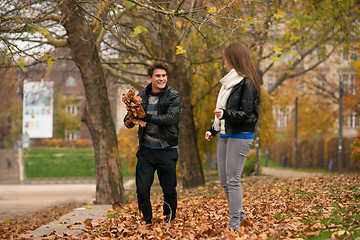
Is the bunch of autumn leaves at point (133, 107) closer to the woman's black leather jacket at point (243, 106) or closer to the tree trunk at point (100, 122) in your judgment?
the woman's black leather jacket at point (243, 106)

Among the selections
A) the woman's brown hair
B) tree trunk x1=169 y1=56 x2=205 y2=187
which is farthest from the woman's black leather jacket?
tree trunk x1=169 y1=56 x2=205 y2=187

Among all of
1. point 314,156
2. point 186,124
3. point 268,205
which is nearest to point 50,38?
point 186,124

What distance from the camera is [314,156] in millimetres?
35188

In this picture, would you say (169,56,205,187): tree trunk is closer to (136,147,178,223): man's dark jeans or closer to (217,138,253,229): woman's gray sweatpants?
(136,147,178,223): man's dark jeans

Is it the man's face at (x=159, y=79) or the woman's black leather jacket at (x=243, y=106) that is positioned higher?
the man's face at (x=159, y=79)

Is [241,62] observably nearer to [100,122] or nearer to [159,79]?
[159,79]

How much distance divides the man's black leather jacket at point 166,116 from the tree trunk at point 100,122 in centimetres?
568

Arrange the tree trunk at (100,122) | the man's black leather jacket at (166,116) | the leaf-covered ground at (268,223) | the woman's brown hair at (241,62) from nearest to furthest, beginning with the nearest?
1. the leaf-covered ground at (268,223)
2. the woman's brown hair at (241,62)
3. the man's black leather jacket at (166,116)
4. the tree trunk at (100,122)

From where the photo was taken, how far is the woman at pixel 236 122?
5.67 meters

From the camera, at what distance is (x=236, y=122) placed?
5648mm

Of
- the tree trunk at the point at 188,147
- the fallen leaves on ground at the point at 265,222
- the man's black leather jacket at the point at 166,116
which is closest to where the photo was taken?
the fallen leaves on ground at the point at 265,222

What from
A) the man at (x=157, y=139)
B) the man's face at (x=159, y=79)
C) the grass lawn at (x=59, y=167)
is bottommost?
the grass lawn at (x=59, y=167)

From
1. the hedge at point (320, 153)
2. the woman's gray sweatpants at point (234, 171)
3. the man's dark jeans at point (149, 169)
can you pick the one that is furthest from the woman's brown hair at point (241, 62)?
the hedge at point (320, 153)

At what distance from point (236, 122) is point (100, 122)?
23.1ft
